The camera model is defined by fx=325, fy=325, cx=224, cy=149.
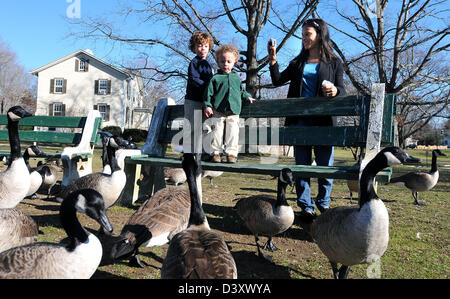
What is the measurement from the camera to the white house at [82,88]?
36.0 m

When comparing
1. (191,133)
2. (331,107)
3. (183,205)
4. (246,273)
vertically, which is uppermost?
(331,107)

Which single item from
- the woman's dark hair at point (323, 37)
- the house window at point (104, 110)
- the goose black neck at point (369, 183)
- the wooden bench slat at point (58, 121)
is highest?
the house window at point (104, 110)

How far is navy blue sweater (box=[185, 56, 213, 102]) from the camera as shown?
5.40 metres

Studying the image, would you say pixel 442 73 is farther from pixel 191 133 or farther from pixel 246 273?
pixel 246 273

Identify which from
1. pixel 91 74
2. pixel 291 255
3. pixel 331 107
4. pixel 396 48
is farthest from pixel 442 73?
pixel 91 74

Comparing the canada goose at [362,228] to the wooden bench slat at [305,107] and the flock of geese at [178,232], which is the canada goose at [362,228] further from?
the wooden bench slat at [305,107]

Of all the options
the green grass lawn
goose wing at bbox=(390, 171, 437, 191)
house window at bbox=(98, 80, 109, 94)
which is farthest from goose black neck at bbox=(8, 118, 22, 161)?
house window at bbox=(98, 80, 109, 94)

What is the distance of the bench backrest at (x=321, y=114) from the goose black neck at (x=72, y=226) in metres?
3.18

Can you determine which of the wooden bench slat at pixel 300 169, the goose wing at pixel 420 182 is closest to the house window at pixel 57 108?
the wooden bench slat at pixel 300 169

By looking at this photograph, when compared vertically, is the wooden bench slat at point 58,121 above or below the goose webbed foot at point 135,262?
above

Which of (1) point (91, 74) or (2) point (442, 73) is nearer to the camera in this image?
(2) point (442, 73)
